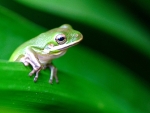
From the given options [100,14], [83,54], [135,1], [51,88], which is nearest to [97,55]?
[83,54]

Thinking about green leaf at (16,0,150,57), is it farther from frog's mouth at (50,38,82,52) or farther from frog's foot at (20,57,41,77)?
frog's foot at (20,57,41,77)

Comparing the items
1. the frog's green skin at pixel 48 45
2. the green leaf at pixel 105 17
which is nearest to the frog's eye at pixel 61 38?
the frog's green skin at pixel 48 45

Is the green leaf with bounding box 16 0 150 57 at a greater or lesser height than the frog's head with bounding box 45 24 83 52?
greater

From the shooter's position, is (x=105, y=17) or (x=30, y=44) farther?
(x=105, y=17)

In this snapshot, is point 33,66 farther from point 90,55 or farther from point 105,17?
point 105,17

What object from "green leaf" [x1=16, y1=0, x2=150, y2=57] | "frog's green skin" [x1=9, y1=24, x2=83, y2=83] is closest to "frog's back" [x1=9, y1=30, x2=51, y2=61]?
"frog's green skin" [x1=9, y1=24, x2=83, y2=83]

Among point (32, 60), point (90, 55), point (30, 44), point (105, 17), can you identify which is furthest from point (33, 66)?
point (105, 17)
